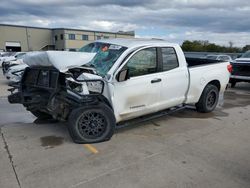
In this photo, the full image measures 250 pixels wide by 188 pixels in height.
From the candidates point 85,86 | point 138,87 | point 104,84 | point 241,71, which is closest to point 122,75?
point 104,84

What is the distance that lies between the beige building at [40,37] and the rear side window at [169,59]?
54552mm

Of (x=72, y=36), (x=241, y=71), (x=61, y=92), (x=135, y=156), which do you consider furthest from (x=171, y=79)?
(x=72, y=36)

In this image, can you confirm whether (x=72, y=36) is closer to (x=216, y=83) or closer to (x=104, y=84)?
(x=216, y=83)

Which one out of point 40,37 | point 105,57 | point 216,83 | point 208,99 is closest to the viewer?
point 105,57

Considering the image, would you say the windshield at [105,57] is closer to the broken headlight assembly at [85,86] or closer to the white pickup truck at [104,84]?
the white pickup truck at [104,84]

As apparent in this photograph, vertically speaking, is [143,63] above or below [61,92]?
above

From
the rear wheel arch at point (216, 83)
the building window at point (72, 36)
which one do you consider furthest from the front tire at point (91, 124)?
the building window at point (72, 36)

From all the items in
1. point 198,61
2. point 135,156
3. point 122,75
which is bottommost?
point 135,156

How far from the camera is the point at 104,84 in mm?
4395

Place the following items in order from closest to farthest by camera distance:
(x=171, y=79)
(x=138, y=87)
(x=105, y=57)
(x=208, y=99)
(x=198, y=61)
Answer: (x=138, y=87) < (x=105, y=57) < (x=171, y=79) < (x=208, y=99) < (x=198, y=61)

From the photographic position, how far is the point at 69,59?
4.29m

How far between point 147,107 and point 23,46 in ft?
204

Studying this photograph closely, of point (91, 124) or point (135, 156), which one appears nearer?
point (135, 156)

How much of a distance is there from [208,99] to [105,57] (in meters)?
3.17
